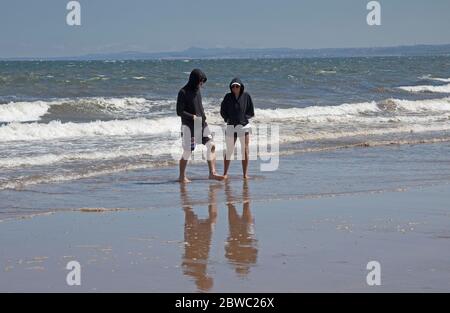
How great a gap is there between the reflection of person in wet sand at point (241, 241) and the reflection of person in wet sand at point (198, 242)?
185 millimetres

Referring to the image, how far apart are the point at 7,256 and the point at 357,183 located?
535 centimetres

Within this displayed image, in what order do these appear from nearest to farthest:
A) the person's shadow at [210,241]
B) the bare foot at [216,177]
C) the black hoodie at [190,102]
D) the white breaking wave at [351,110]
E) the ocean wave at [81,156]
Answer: the person's shadow at [210,241]
the black hoodie at [190,102]
the bare foot at [216,177]
the ocean wave at [81,156]
the white breaking wave at [351,110]

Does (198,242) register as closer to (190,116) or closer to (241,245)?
(241,245)

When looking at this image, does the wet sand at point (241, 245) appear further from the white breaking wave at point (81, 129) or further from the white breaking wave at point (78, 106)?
the white breaking wave at point (78, 106)

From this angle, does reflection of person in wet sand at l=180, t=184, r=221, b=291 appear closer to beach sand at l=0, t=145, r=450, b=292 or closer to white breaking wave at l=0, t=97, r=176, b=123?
beach sand at l=0, t=145, r=450, b=292

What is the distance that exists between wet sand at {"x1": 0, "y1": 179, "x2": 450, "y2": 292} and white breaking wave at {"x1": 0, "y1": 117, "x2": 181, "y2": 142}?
829cm

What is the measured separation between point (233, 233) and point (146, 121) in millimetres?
12477

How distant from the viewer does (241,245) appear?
23.9ft

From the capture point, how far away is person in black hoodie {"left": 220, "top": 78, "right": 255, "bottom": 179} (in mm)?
11398

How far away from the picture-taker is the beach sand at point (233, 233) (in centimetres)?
612

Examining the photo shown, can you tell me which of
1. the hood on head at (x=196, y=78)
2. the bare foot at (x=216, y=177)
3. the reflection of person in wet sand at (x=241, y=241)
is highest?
the hood on head at (x=196, y=78)

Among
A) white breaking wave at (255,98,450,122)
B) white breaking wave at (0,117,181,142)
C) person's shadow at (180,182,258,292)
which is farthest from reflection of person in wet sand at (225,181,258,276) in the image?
white breaking wave at (255,98,450,122)

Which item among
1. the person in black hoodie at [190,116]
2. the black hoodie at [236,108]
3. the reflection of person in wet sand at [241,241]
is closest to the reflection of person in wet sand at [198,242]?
the reflection of person in wet sand at [241,241]
